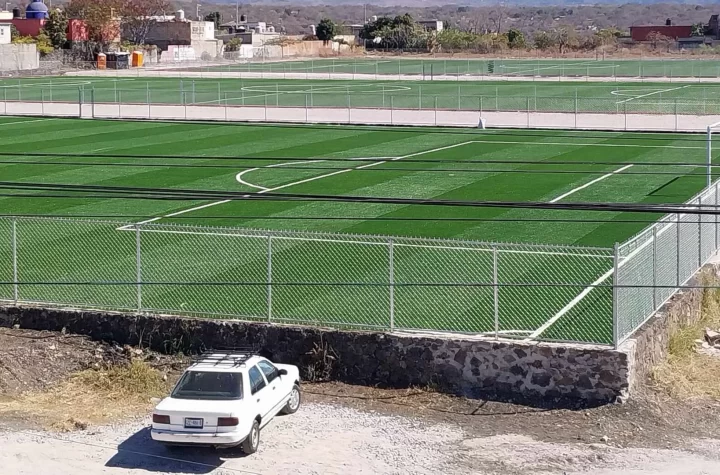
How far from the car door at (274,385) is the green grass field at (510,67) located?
257 feet

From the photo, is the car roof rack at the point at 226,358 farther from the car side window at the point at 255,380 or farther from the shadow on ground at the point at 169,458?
the shadow on ground at the point at 169,458

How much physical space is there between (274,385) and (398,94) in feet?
201

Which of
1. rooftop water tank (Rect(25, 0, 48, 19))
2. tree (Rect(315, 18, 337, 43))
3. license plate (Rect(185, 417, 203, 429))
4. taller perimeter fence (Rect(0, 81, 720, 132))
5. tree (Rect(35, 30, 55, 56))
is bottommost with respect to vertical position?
license plate (Rect(185, 417, 203, 429))

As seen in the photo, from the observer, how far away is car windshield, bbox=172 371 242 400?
1620 cm

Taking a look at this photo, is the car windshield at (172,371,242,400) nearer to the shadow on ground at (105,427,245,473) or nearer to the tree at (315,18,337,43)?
the shadow on ground at (105,427,245,473)

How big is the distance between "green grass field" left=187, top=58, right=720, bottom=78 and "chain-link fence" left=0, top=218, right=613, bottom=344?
7008 centimetres

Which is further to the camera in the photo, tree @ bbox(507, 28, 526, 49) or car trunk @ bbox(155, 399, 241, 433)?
tree @ bbox(507, 28, 526, 49)

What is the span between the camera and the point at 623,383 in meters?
17.9

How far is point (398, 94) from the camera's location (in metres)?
77.4

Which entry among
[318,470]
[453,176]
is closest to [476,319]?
[318,470]

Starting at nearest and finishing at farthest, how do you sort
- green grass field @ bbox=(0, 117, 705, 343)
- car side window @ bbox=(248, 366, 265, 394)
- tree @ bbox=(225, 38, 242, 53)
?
car side window @ bbox=(248, 366, 265, 394) < green grass field @ bbox=(0, 117, 705, 343) < tree @ bbox=(225, 38, 242, 53)

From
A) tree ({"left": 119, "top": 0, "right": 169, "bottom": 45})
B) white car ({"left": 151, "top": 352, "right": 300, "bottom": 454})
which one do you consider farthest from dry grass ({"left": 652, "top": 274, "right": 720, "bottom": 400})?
tree ({"left": 119, "top": 0, "right": 169, "bottom": 45})

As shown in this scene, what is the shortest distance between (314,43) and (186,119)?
317 ft

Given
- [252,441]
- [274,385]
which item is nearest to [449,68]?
[274,385]
